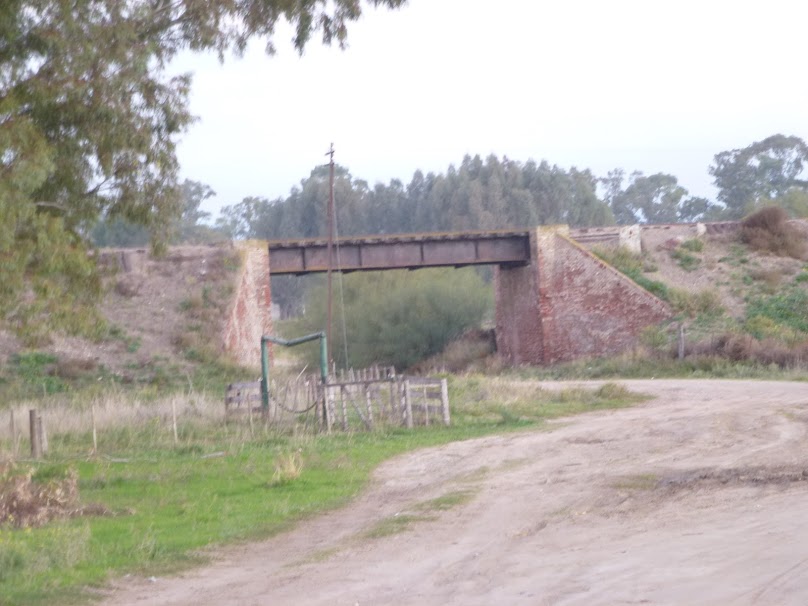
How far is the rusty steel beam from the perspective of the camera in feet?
151

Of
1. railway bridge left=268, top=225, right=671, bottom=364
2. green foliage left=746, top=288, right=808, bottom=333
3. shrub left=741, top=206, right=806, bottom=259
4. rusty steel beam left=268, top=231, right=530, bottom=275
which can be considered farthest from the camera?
Result: shrub left=741, top=206, right=806, bottom=259

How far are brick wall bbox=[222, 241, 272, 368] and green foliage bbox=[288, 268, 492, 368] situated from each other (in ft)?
27.6

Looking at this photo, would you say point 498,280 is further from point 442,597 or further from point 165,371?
point 442,597

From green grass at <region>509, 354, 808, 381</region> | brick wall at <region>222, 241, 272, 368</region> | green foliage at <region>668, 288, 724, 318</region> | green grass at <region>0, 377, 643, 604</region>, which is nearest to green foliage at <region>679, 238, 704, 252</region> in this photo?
green foliage at <region>668, 288, 724, 318</region>

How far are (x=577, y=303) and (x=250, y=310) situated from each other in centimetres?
1438

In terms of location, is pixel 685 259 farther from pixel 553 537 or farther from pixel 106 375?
pixel 553 537

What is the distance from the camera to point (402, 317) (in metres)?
55.6

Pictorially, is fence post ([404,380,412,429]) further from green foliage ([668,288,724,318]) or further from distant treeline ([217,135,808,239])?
distant treeline ([217,135,808,239])

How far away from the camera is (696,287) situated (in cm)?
4897

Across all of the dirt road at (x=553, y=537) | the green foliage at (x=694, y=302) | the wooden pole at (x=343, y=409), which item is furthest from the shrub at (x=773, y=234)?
the dirt road at (x=553, y=537)

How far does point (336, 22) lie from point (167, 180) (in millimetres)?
4167

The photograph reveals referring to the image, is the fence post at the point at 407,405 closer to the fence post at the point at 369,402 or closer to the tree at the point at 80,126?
the fence post at the point at 369,402

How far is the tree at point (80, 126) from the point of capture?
15.4 meters

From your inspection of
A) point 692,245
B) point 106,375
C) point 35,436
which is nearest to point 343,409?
point 35,436
